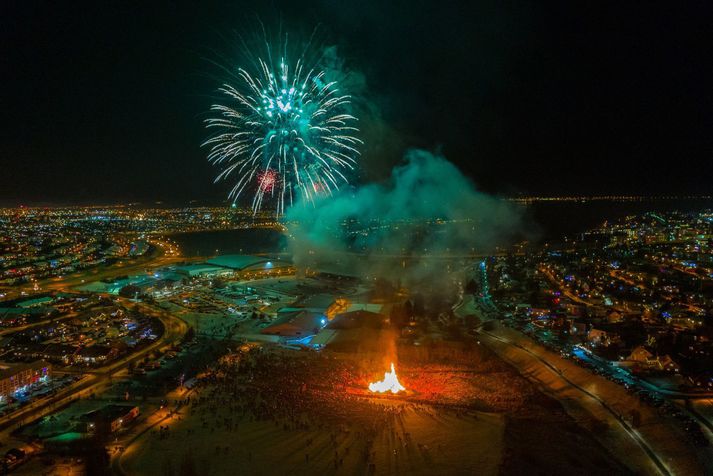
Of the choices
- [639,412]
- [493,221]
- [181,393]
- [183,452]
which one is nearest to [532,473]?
[639,412]

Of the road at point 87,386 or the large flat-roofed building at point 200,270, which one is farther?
the large flat-roofed building at point 200,270

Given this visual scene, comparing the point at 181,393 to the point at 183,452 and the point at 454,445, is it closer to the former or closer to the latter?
the point at 183,452

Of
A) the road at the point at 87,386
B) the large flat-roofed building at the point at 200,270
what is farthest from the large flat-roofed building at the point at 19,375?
the large flat-roofed building at the point at 200,270

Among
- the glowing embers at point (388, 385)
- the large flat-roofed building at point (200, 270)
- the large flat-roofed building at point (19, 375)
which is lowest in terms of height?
the large flat-roofed building at point (200, 270)

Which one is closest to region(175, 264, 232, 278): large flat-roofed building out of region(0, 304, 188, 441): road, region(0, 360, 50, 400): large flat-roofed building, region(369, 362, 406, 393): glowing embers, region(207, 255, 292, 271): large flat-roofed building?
region(207, 255, 292, 271): large flat-roofed building

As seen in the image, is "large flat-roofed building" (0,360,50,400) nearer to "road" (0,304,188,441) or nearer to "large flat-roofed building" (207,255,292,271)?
"road" (0,304,188,441)

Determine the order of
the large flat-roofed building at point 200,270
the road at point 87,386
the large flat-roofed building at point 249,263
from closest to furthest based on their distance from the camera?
the road at point 87,386 → the large flat-roofed building at point 200,270 → the large flat-roofed building at point 249,263

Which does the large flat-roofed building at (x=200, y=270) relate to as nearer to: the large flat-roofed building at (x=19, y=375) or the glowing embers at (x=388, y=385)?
the large flat-roofed building at (x=19, y=375)
